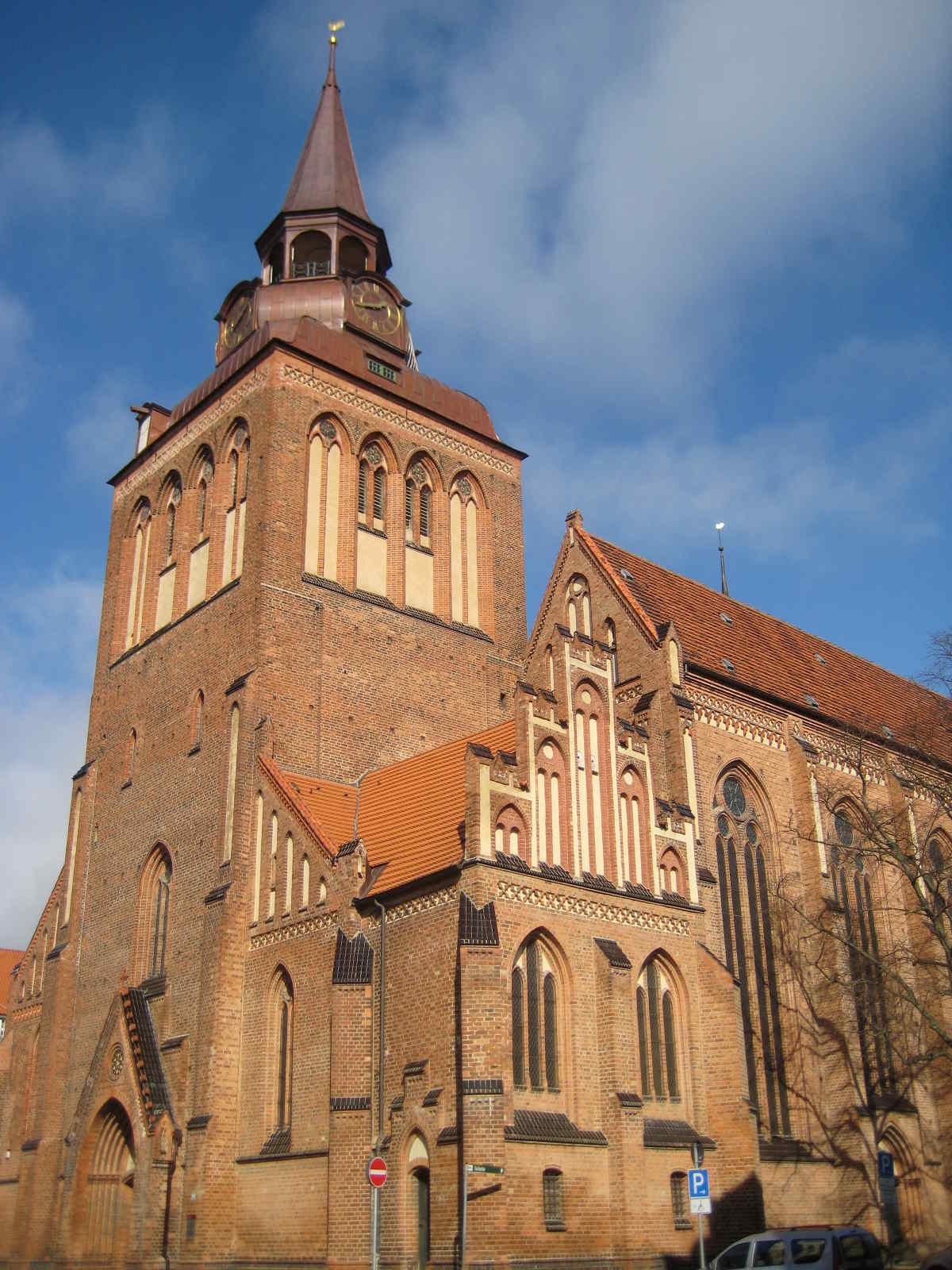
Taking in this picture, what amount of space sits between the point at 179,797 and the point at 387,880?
7808mm

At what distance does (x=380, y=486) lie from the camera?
32.8 metres

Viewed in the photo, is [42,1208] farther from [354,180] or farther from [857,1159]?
[354,180]

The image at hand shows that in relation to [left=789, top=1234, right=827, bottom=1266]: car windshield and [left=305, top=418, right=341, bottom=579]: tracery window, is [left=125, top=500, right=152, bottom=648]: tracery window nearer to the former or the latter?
[left=305, top=418, right=341, bottom=579]: tracery window

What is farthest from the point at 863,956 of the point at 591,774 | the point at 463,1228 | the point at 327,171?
the point at 327,171

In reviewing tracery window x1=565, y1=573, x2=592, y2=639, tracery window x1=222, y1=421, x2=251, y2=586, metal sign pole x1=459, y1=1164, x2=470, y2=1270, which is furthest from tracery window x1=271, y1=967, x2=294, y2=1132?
tracery window x1=565, y1=573, x2=592, y2=639

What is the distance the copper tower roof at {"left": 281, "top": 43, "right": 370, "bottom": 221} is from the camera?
36.5m

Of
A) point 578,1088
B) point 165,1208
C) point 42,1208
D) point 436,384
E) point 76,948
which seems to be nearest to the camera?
point 578,1088

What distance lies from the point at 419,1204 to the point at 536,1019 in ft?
11.1

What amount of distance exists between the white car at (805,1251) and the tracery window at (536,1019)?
397 centimetres

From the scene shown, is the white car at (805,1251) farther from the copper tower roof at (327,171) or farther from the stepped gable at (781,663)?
the copper tower roof at (327,171)

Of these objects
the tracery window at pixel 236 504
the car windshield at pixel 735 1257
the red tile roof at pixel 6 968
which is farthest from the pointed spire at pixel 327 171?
the red tile roof at pixel 6 968

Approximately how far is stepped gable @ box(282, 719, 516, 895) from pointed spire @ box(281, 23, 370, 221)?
54.0 feet

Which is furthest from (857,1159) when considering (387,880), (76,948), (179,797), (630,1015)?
(76,948)

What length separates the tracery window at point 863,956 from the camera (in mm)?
26259
